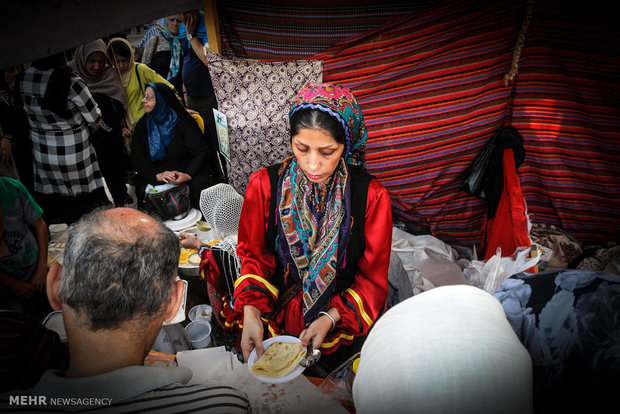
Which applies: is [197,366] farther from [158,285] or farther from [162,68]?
[162,68]

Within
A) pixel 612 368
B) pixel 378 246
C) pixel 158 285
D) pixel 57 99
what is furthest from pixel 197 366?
pixel 57 99

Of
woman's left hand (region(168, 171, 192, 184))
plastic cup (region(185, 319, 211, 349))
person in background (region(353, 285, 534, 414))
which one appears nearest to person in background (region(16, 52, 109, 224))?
woman's left hand (region(168, 171, 192, 184))

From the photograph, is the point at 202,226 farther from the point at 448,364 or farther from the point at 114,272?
the point at 448,364

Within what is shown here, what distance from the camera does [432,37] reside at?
276cm

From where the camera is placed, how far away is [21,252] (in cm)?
245

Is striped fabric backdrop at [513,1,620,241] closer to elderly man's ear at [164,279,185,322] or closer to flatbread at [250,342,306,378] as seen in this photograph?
flatbread at [250,342,306,378]

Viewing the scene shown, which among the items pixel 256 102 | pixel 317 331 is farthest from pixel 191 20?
pixel 317 331

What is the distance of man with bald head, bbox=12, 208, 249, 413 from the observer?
35.5 inches

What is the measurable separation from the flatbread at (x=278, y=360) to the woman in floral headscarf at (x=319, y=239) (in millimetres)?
186

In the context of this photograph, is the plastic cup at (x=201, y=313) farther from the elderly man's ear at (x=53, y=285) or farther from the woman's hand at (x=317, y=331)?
the elderly man's ear at (x=53, y=285)

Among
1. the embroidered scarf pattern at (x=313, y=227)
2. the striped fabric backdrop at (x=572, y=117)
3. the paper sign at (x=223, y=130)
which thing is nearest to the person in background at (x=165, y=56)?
the paper sign at (x=223, y=130)

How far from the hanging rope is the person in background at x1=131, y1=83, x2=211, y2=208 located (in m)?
3.39

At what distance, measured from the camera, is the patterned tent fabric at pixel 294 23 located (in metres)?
2.74

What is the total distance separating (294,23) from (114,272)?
2.61 metres
